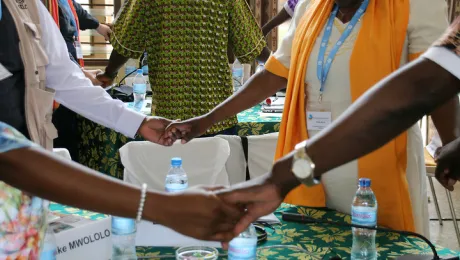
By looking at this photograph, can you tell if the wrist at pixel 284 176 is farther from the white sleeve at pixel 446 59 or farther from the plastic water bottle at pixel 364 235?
the white sleeve at pixel 446 59

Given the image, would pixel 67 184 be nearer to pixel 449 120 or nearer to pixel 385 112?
pixel 385 112

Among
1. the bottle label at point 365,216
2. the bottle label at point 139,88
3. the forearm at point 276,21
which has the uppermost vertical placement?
the forearm at point 276,21

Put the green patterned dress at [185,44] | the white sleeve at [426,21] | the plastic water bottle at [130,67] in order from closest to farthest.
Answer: the white sleeve at [426,21], the green patterned dress at [185,44], the plastic water bottle at [130,67]

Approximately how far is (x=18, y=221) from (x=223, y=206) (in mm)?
491

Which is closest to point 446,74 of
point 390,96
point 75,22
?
point 390,96

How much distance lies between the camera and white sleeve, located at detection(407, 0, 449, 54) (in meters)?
1.80

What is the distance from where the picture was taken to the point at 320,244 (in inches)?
61.6

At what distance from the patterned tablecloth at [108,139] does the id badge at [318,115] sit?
1.31m

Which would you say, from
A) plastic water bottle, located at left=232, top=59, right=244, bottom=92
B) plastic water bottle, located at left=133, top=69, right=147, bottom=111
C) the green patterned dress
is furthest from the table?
plastic water bottle, located at left=232, top=59, right=244, bottom=92

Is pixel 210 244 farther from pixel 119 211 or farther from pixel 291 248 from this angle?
pixel 119 211

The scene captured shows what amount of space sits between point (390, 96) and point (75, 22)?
352 centimetres

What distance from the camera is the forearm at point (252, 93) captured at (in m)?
2.31

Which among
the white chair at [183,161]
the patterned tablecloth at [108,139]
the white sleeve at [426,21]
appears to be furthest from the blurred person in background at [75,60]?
the white sleeve at [426,21]

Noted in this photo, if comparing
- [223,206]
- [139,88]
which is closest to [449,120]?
[223,206]
